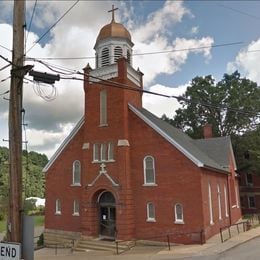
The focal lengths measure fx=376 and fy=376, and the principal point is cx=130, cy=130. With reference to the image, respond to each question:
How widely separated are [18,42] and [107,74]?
62.5ft

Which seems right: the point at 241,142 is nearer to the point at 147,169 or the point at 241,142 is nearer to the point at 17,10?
the point at 147,169

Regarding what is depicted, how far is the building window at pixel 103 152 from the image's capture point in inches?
1069

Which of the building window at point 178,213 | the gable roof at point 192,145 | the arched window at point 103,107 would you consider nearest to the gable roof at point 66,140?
the arched window at point 103,107

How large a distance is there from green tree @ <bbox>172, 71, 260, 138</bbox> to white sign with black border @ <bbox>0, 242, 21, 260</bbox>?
41325mm

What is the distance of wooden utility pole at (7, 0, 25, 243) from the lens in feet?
29.1

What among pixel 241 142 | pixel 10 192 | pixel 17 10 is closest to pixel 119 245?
pixel 10 192

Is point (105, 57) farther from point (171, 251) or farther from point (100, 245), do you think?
point (171, 251)

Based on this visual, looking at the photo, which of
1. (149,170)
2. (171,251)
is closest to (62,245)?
(149,170)

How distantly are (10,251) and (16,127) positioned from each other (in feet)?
9.44

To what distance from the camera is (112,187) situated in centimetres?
2634

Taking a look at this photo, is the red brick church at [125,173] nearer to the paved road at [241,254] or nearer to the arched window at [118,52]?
the arched window at [118,52]

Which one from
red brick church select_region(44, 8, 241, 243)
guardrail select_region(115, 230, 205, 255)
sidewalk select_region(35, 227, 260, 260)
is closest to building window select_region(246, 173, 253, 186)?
red brick church select_region(44, 8, 241, 243)

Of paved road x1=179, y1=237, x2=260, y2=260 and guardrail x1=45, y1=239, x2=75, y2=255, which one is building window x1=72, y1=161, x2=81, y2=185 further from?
paved road x1=179, y1=237, x2=260, y2=260

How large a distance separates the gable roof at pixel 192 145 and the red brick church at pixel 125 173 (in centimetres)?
11
